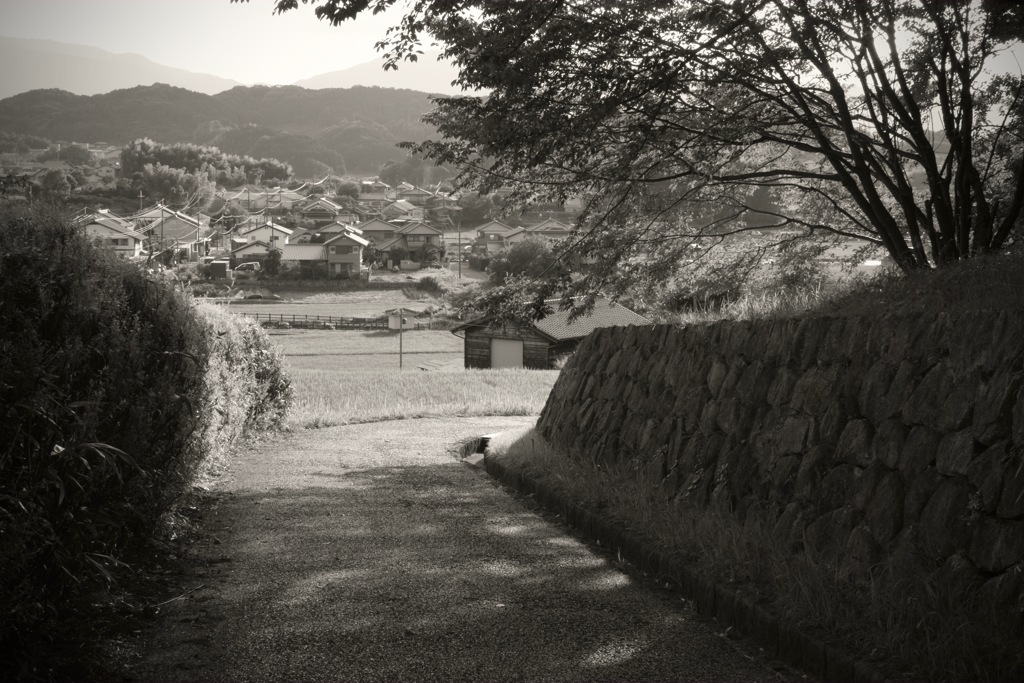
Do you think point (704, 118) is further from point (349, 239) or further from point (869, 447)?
point (349, 239)

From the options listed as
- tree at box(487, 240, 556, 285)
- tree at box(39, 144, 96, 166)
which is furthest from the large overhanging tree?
tree at box(39, 144, 96, 166)

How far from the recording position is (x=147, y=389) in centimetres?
611

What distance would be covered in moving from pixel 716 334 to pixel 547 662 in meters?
3.79

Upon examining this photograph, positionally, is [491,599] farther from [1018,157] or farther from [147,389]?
[1018,157]

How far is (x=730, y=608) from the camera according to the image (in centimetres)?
483

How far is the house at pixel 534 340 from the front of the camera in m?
39.5

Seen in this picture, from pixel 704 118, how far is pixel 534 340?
3015cm

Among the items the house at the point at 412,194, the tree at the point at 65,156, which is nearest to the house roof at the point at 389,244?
the house at the point at 412,194

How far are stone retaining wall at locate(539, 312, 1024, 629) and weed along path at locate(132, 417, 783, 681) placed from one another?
96cm

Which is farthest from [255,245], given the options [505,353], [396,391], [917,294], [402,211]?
[917,294]

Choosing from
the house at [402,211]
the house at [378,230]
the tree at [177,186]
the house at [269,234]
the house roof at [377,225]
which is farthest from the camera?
the house at [402,211]

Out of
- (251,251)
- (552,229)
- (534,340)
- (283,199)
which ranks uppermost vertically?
(283,199)

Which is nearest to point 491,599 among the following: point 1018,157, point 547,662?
point 547,662

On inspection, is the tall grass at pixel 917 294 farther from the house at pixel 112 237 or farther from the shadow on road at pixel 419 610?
the house at pixel 112 237
